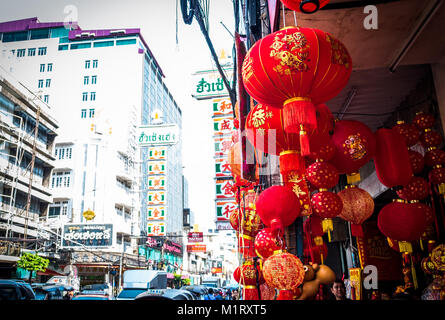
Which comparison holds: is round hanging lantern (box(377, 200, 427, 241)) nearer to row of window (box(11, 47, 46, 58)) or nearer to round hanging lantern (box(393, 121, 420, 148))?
round hanging lantern (box(393, 121, 420, 148))

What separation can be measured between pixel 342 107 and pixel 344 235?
15.7ft

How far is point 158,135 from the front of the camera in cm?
2053

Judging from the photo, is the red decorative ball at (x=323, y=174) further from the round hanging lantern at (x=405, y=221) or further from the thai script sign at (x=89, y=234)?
the thai script sign at (x=89, y=234)

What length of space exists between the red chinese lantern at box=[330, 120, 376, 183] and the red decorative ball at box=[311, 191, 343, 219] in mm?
436

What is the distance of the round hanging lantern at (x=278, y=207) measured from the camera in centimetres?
378

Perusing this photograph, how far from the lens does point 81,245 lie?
23281 millimetres

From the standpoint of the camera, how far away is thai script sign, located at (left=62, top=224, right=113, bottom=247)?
23891 mm

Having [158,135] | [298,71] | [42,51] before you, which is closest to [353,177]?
[298,71]

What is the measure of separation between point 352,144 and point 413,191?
44.1 inches

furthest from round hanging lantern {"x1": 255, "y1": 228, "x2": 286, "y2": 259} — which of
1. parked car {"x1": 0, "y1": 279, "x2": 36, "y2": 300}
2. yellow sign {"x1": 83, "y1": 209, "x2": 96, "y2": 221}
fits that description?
yellow sign {"x1": 83, "y1": 209, "x2": 96, "y2": 221}

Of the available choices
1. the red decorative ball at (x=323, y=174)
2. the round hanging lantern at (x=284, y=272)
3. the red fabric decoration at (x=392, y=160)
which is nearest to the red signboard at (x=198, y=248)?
the red decorative ball at (x=323, y=174)

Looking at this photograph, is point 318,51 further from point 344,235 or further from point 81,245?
point 81,245

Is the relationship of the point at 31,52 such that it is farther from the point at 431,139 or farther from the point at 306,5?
the point at 306,5

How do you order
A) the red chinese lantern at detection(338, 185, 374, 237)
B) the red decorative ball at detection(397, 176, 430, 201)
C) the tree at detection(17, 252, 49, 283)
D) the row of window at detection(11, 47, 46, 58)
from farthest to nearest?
the row of window at detection(11, 47, 46, 58), the tree at detection(17, 252, 49, 283), the red chinese lantern at detection(338, 185, 374, 237), the red decorative ball at detection(397, 176, 430, 201)
